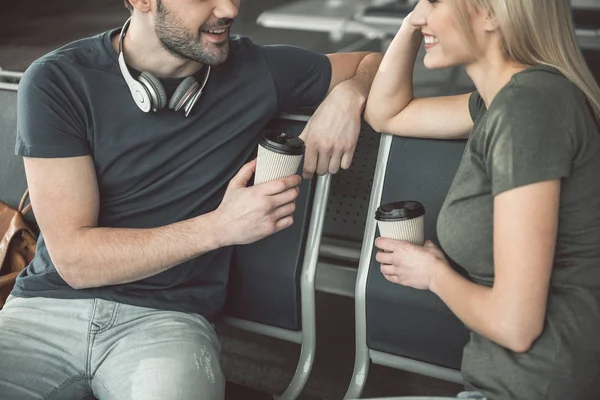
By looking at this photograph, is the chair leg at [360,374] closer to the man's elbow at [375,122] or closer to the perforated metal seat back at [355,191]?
the perforated metal seat back at [355,191]

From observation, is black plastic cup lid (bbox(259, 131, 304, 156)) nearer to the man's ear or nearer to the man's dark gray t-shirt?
the man's dark gray t-shirt

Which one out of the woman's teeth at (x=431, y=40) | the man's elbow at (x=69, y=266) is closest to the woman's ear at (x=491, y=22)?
the woman's teeth at (x=431, y=40)

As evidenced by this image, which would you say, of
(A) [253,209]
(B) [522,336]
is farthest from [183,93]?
(B) [522,336]

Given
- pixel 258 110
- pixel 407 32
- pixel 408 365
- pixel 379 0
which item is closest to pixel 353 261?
pixel 408 365

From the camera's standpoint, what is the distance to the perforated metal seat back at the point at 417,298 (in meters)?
1.74

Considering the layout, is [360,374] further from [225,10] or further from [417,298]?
[225,10]

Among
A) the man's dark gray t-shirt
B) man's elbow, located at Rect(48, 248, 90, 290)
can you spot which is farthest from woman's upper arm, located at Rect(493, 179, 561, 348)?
man's elbow, located at Rect(48, 248, 90, 290)

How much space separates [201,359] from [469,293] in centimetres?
68

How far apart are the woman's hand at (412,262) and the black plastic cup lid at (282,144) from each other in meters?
0.25

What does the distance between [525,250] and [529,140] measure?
18cm

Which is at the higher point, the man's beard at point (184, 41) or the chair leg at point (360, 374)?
the man's beard at point (184, 41)

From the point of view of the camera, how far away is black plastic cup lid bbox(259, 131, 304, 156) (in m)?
1.47

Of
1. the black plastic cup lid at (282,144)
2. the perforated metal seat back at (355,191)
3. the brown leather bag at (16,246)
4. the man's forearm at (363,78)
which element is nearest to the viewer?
the black plastic cup lid at (282,144)

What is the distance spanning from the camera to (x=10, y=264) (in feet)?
6.97
